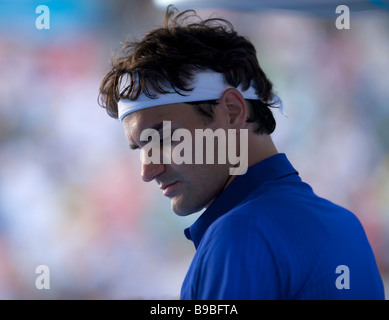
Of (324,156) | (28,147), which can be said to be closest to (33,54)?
(28,147)

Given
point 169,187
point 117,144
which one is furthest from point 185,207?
point 117,144

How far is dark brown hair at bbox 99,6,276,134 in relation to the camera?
0.80 metres

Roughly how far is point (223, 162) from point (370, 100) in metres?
2.88

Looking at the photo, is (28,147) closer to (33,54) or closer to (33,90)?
(33,90)

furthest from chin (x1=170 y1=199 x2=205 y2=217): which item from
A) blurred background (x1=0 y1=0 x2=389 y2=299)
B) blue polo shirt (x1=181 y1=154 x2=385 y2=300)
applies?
blurred background (x1=0 y1=0 x2=389 y2=299)

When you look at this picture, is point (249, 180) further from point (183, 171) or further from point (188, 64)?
point (188, 64)

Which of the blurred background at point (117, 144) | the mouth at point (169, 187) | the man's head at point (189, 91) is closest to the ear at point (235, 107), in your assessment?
the man's head at point (189, 91)

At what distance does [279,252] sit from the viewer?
56 cm

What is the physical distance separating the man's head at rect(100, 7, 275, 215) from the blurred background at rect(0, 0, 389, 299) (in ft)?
7.75

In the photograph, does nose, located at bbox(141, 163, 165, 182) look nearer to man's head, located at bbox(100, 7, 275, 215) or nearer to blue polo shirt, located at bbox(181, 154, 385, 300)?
man's head, located at bbox(100, 7, 275, 215)

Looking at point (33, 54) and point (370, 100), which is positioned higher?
point (33, 54)

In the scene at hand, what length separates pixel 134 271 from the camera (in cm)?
319

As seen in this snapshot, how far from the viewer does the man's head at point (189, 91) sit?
0.77 m

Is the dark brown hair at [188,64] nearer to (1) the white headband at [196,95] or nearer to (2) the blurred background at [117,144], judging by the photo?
(1) the white headband at [196,95]
